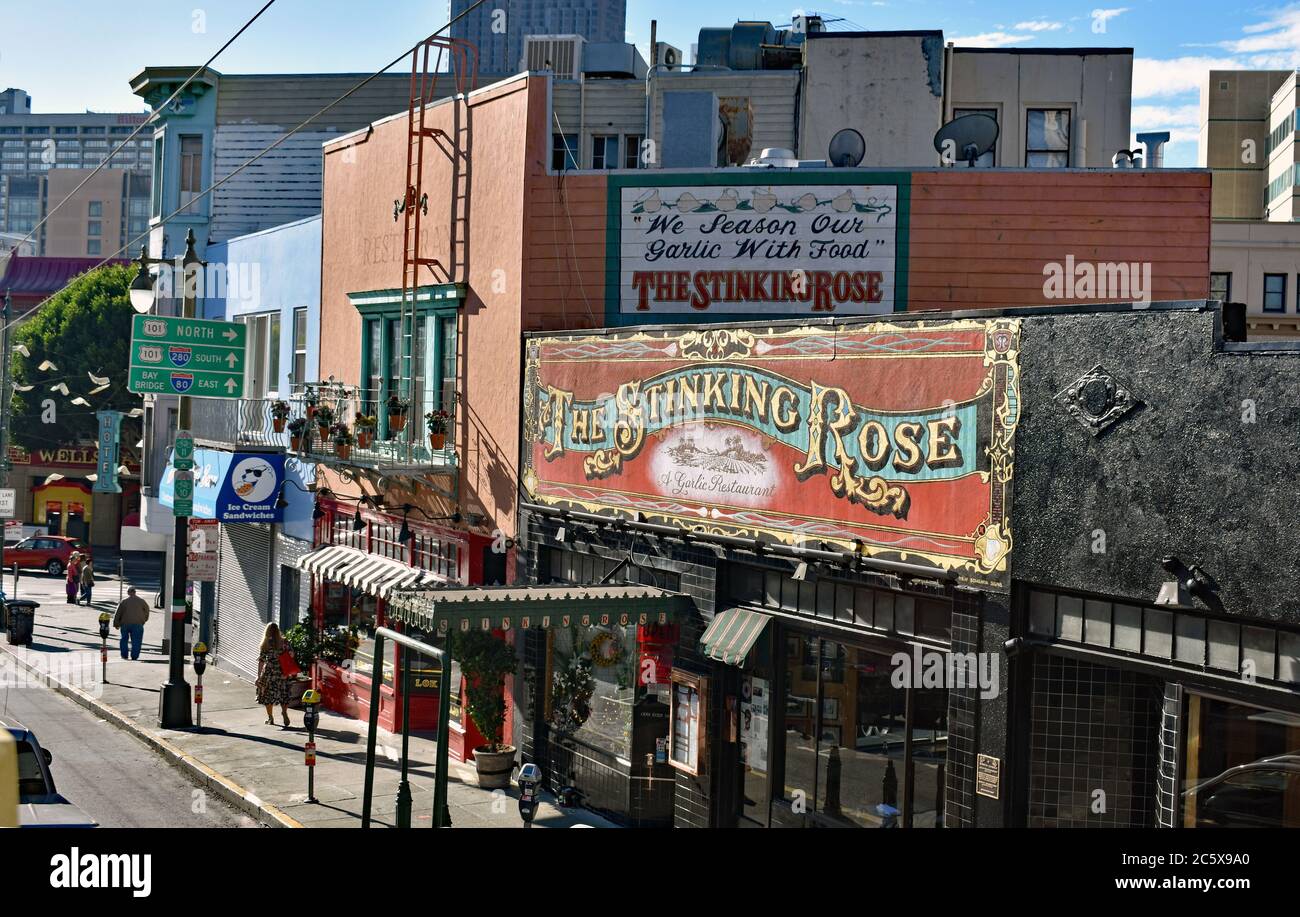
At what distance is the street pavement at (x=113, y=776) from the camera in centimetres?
1781

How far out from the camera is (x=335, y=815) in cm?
1756

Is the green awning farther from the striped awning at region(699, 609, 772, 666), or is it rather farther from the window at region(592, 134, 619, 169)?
the window at region(592, 134, 619, 169)

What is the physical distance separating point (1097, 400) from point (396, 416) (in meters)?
13.9

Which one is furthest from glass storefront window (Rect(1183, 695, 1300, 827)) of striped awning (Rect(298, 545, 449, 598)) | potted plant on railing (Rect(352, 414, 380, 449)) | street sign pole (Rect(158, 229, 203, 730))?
street sign pole (Rect(158, 229, 203, 730))

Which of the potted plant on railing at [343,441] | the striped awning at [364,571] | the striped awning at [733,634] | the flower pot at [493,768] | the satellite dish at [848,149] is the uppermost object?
the satellite dish at [848,149]

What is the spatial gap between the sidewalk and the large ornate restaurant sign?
14.1ft

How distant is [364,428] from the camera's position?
76.2ft

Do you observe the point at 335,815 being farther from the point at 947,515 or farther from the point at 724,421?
the point at 947,515

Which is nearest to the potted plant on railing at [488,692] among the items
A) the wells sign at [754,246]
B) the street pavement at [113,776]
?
the street pavement at [113,776]

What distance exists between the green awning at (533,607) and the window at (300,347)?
42.0ft

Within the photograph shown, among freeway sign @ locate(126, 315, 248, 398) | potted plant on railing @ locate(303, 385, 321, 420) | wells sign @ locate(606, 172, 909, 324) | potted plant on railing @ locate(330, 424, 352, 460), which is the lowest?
potted plant on railing @ locate(330, 424, 352, 460)

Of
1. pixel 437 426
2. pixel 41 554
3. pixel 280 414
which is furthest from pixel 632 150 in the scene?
pixel 41 554

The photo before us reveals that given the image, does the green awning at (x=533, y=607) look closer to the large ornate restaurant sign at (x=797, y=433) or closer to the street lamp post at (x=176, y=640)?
the large ornate restaurant sign at (x=797, y=433)

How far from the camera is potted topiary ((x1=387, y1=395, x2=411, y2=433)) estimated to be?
22328 mm
